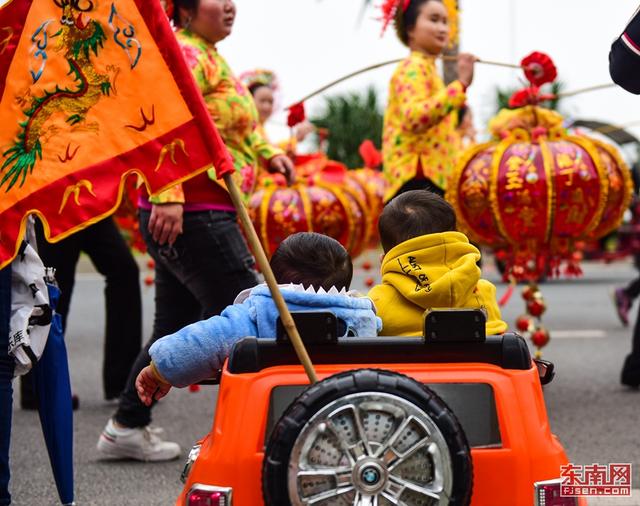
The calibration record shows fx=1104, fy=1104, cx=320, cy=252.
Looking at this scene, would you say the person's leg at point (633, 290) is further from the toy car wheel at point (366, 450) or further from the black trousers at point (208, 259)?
the toy car wheel at point (366, 450)

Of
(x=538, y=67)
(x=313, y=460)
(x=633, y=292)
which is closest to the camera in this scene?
(x=313, y=460)

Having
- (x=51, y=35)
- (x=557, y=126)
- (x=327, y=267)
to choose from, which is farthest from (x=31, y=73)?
(x=557, y=126)

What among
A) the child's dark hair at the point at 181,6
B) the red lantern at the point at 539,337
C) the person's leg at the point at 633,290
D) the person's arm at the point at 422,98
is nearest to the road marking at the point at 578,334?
the person's leg at the point at 633,290

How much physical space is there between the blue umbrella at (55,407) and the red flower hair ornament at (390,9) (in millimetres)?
2667

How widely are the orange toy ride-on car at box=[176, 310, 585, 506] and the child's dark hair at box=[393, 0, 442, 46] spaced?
316 centimetres

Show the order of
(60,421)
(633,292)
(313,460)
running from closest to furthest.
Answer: (313,460) → (60,421) → (633,292)

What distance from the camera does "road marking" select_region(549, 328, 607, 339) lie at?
28.2ft

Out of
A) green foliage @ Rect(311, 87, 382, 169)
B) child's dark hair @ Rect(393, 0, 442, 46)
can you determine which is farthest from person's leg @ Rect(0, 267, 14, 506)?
green foliage @ Rect(311, 87, 382, 169)

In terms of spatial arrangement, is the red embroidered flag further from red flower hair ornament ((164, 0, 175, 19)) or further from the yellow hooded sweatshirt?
red flower hair ornament ((164, 0, 175, 19))

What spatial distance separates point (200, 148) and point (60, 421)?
3.76 feet

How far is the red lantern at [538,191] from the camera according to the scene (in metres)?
5.16

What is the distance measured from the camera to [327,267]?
2762 millimetres

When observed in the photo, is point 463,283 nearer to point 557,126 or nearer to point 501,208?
point 501,208

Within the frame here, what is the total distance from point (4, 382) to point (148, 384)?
0.71m
